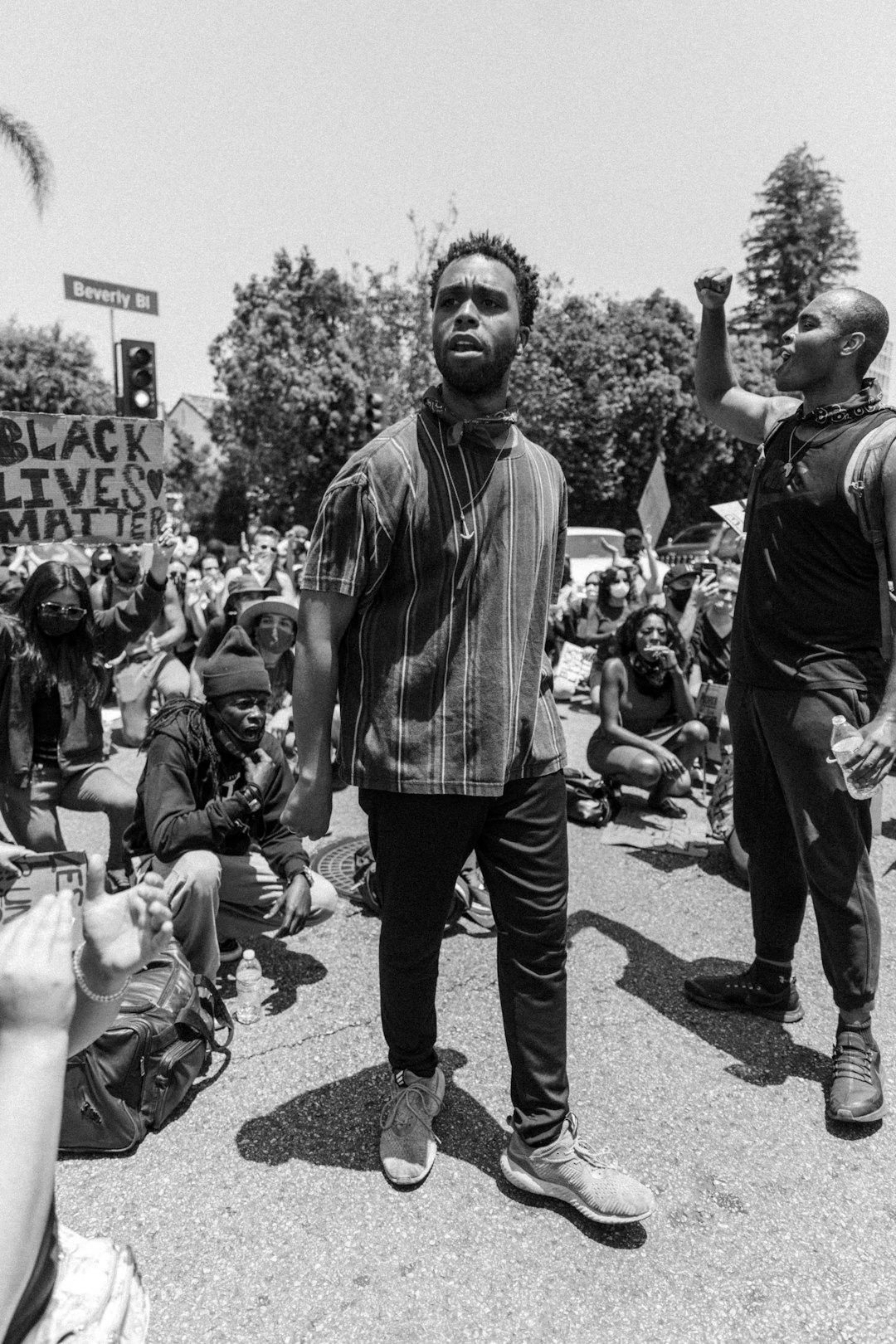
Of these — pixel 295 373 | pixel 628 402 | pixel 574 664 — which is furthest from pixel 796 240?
pixel 574 664

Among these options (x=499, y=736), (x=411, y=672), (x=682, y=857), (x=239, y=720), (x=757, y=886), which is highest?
(x=411, y=672)

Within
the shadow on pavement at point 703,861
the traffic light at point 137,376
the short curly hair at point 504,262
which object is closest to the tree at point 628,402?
the traffic light at point 137,376

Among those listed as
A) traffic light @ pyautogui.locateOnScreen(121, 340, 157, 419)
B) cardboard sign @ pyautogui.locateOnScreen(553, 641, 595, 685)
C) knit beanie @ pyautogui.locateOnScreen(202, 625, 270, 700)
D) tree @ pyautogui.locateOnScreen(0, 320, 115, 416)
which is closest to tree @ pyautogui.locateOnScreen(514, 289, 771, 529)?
tree @ pyautogui.locateOnScreen(0, 320, 115, 416)

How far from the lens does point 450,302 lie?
2199mm

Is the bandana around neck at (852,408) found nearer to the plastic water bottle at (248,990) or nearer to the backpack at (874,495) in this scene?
the backpack at (874,495)

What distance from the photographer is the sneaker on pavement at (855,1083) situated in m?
2.63

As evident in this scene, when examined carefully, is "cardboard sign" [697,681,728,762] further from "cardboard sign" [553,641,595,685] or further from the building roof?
the building roof

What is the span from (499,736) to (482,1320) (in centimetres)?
123

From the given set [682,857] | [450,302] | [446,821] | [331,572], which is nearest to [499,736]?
[446,821]

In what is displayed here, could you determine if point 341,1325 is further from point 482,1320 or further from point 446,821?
point 446,821

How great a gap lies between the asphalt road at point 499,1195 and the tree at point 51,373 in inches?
1222

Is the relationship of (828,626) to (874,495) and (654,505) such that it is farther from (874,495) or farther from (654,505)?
(654,505)

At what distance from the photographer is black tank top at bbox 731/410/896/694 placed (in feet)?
8.91

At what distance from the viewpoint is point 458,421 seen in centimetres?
220
